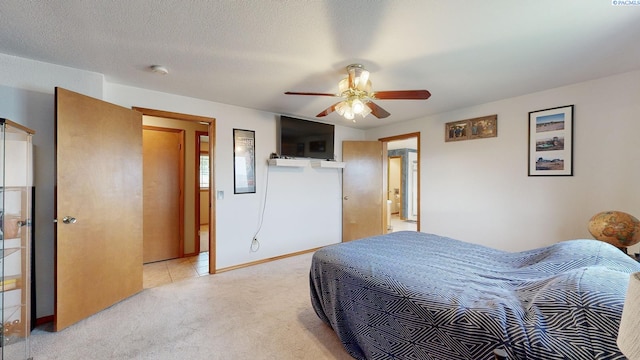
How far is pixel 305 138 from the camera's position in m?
4.22

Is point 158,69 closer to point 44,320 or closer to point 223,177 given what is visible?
point 223,177

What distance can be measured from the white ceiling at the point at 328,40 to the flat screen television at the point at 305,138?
1.16 metres

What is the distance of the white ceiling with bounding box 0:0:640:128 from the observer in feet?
5.12

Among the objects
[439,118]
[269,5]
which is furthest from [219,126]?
[439,118]

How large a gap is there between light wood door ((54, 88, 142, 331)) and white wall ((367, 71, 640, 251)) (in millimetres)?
4038

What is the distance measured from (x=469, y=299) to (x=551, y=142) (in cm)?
279

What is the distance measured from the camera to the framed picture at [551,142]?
2.82 metres

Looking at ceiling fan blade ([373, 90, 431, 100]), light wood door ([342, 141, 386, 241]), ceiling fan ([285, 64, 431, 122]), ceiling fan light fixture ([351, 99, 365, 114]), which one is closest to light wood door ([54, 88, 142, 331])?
ceiling fan ([285, 64, 431, 122])

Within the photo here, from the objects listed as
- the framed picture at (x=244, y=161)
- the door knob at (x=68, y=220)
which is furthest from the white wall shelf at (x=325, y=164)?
the door knob at (x=68, y=220)

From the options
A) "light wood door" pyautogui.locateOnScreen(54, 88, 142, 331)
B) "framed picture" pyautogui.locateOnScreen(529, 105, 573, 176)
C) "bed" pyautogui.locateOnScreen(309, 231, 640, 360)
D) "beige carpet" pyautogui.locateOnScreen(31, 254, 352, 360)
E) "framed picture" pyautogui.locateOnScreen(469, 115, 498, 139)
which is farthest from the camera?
"framed picture" pyautogui.locateOnScreen(469, 115, 498, 139)

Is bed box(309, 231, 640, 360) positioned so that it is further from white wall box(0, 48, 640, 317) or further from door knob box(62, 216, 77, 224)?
door knob box(62, 216, 77, 224)

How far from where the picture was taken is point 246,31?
1.80 m

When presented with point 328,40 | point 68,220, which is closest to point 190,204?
point 68,220

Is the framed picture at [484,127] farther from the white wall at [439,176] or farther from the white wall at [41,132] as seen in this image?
the white wall at [41,132]
